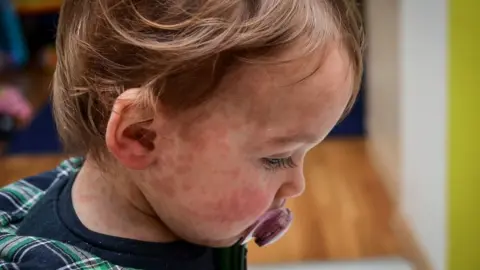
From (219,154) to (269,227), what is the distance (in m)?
0.11

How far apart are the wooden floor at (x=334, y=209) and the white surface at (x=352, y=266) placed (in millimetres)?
39

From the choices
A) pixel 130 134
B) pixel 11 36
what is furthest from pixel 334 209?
pixel 11 36

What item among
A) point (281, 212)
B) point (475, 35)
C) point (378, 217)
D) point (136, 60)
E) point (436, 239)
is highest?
point (136, 60)

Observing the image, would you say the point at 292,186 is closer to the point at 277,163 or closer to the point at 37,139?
the point at 277,163

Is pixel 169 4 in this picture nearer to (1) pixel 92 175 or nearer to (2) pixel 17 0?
(1) pixel 92 175

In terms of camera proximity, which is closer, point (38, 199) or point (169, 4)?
point (169, 4)

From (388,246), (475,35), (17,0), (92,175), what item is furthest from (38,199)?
(17,0)

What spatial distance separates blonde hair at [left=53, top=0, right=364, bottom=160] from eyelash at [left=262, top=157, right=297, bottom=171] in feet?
0.25

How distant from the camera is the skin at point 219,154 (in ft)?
1.79

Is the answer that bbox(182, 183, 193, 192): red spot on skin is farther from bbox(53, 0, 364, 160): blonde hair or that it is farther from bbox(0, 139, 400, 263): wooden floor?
bbox(0, 139, 400, 263): wooden floor

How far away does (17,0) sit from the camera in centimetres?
342

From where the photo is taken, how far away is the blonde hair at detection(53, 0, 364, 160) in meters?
0.52

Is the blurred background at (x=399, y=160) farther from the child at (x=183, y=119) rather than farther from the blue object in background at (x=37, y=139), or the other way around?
the child at (x=183, y=119)

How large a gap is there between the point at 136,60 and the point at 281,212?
0.61 feet
